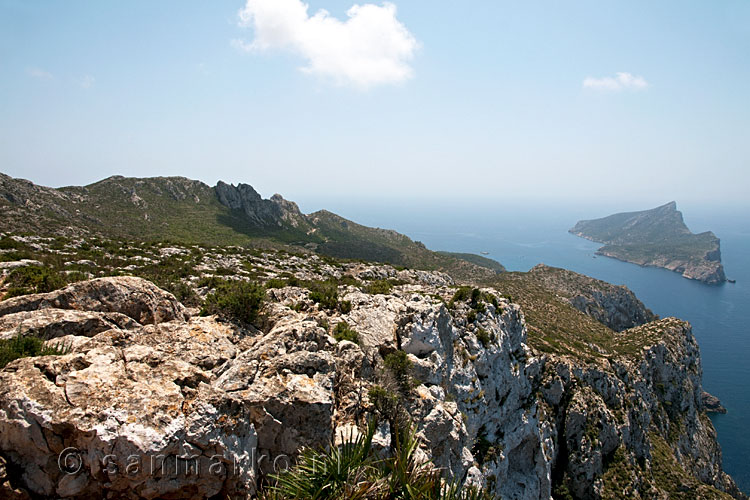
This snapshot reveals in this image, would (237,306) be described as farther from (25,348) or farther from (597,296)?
(597,296)

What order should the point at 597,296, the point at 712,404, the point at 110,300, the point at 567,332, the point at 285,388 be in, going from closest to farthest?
1. the point at 285,388
2. the point at 110,300
3. the point at 567,332
4. the point at 712,404
5. the point at 597,296

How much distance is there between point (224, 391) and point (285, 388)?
1399 millimetres

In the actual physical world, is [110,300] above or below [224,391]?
above

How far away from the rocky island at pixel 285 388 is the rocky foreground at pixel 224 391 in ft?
0.13

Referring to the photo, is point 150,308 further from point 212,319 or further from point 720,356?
point 720,356

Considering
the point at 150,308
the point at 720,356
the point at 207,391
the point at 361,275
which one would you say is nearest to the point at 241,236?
the point at 361,275

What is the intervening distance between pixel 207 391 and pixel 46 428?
243 centimetres

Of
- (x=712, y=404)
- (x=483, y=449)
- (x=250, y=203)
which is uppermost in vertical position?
(x=250, y=203)

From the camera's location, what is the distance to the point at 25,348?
667cm

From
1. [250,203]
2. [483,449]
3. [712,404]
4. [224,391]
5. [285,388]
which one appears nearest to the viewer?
[224,391]

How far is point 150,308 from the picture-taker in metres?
10.0

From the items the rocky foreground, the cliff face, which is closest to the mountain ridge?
the cliff face

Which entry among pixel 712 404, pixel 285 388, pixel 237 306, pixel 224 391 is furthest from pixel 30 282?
pixel 712 404

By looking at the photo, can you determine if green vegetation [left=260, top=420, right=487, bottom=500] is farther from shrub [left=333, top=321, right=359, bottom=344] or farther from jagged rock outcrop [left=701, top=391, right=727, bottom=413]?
jagged rock outcrop [left=701, top=391, right=727, bottom=413]
